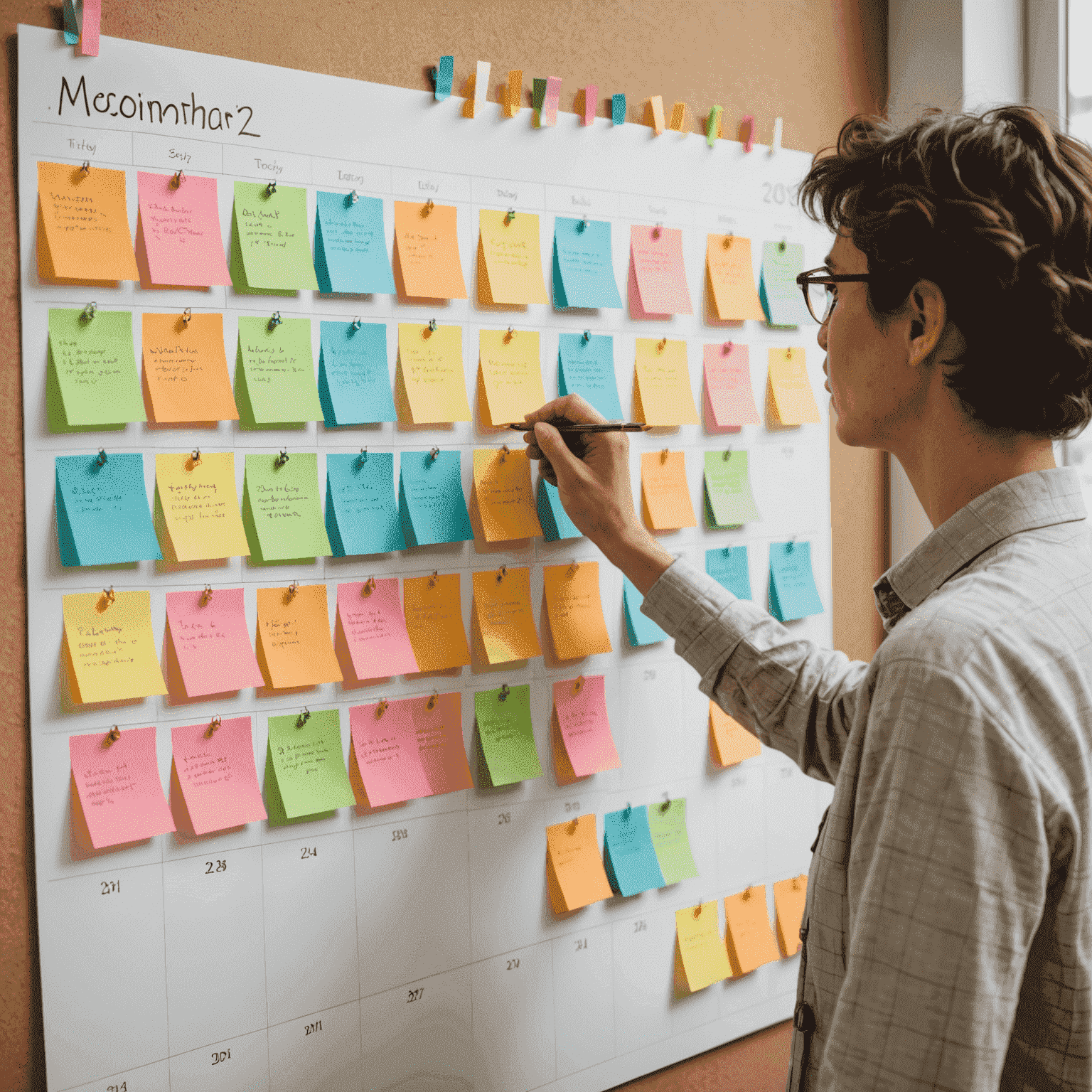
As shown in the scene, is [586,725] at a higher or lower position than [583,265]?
lower

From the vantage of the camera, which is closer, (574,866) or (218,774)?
(218,774)

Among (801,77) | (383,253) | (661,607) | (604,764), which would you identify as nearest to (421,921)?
(604,764)

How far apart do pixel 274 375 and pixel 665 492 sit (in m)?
0.48

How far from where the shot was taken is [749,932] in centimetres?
124

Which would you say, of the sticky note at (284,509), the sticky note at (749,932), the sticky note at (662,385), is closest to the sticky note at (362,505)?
the sticky note at (284,509)

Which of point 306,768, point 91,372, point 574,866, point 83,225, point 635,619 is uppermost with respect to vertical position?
point 83,225

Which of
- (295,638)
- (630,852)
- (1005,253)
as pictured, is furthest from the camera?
(630,852)

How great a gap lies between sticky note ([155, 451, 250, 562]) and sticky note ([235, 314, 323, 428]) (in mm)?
53

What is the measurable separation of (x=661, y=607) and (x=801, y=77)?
2.57 ft

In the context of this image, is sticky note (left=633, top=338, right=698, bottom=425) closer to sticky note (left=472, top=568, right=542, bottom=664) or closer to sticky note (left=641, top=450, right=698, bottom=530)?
sticky note (left=641, top=450, right=698, bottom=530)

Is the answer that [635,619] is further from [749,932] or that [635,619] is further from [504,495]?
[749,932]

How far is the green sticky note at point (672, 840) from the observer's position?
1155 millimetres

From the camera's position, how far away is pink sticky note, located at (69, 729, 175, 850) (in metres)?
0.82

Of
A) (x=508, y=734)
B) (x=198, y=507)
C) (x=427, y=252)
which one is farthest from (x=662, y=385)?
(x=198, y=507)
